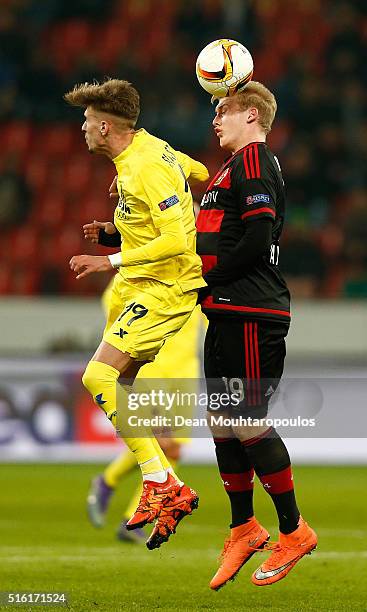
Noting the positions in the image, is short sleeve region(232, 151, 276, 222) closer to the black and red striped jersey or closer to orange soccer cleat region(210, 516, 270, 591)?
the black and red striped jersey

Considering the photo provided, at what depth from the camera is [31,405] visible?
12.6 meters

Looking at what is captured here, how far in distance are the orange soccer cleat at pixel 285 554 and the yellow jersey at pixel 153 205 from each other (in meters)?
1.24

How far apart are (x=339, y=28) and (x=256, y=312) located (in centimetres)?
1160

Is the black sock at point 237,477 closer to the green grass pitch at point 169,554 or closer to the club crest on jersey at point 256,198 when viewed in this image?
the green grass pitch at point 169,554

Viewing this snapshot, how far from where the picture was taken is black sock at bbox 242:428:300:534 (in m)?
5.87

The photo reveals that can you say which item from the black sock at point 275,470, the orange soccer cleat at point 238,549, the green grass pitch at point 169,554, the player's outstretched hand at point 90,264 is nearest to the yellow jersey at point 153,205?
the player's outstretched hand at point 90,264

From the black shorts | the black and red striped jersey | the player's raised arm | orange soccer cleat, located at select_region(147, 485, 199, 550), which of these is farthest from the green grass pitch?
the player's raised arm

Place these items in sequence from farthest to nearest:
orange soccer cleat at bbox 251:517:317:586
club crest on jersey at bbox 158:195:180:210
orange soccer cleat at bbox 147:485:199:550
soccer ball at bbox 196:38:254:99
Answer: soccer ball at bbox 196:38:254:99 → orange soccer cleat at bbox 251:517:317:586 → club crest on jersey at bbox 158:195:180:210 → orange soccer cleat at bbox 147:485:199:550

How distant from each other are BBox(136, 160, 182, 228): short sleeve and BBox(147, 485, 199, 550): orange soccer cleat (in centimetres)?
122

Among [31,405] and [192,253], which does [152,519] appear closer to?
[192,253]

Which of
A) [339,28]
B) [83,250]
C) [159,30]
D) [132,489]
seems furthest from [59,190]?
[132,489]

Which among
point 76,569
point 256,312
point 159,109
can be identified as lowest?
point 76,569

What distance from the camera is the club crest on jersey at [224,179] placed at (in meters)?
5.93

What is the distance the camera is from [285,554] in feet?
19.2
